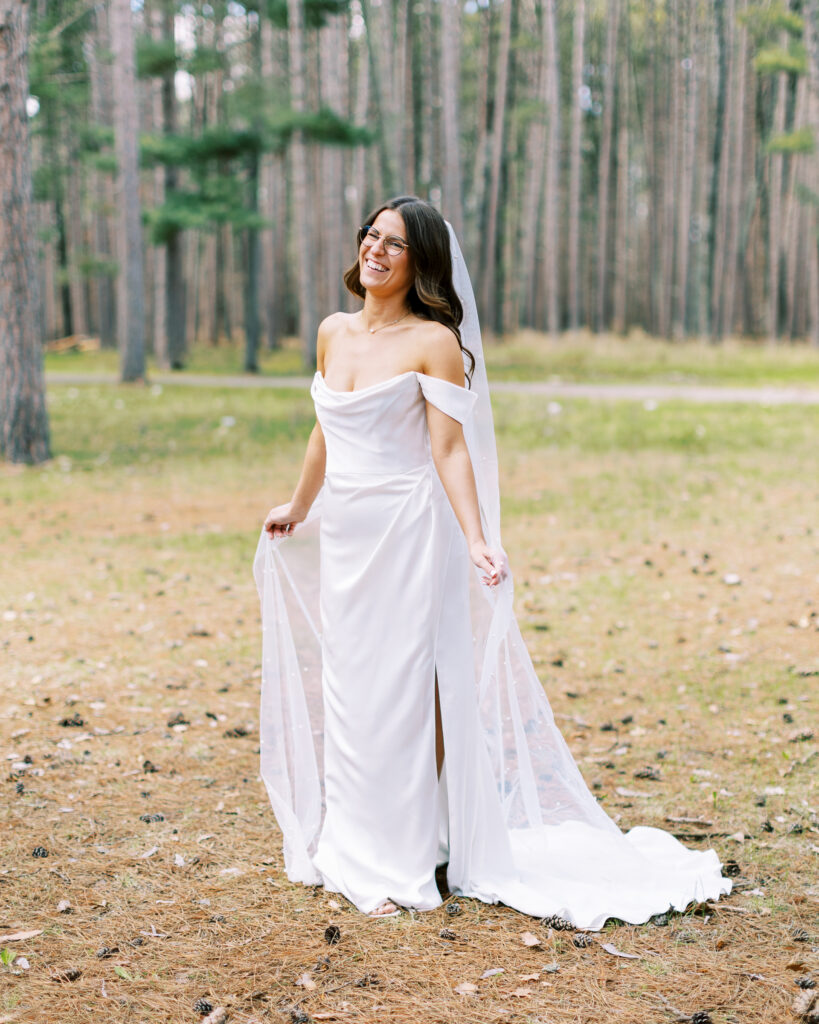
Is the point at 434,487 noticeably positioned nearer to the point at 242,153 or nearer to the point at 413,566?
the point at 413,566

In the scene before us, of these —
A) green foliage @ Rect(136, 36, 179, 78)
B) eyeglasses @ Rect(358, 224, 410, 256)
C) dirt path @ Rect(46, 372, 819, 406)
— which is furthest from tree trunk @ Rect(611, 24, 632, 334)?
eyeglasses @ Rect(358, 224, 410, 256)

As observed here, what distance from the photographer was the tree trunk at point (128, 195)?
1798cm

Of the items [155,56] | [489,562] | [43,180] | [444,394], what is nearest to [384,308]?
[444,394]

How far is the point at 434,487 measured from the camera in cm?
321

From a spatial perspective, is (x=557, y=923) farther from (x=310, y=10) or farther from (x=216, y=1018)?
(x=310, y=10)

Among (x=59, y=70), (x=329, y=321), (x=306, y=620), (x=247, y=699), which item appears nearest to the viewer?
(x=329, y=321)

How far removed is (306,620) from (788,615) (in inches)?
161

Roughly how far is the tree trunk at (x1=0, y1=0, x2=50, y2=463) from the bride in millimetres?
8375

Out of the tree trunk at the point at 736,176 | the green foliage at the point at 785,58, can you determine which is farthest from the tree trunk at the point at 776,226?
the green foliage at the point at 785,58

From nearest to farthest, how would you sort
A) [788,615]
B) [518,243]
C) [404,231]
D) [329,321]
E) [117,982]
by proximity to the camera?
1. [117,982]
2. [404,231]
3. [329,321]
4. [788,615]
5. [518,243]

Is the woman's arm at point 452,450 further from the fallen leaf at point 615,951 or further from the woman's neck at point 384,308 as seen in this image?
the fallen leaf at point 615,951

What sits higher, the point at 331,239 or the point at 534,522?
the point at 331,239

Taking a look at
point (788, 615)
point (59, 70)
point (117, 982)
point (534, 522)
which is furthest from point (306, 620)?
point (59, 70)

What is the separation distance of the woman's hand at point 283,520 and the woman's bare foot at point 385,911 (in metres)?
1.30
